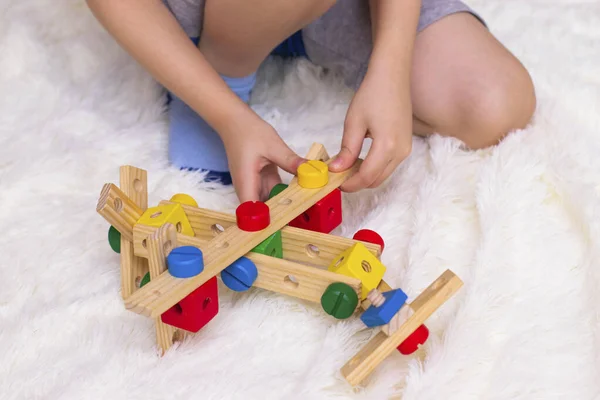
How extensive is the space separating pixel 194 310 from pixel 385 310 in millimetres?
151

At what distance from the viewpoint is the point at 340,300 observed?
1.83 ft

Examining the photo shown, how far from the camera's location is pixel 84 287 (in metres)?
0.67

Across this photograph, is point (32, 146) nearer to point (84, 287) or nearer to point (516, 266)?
point (84, 287)

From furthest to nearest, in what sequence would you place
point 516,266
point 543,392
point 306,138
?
point 306,138 → point 516,266 → point 543,392

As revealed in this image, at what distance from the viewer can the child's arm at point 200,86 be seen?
73cm

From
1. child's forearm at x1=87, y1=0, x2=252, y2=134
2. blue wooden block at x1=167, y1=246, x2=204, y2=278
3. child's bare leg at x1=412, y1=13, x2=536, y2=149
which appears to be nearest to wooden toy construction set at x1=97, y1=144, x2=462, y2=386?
blue wooden block at x1=167, y1=246, x2=204, y2=278

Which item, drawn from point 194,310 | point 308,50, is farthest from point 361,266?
point 308,50

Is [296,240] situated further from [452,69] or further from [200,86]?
[452,69]

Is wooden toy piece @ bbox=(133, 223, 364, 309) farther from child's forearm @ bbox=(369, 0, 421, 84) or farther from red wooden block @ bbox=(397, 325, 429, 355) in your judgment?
child's forearm @ bbox=(369, 0, 421, 84)

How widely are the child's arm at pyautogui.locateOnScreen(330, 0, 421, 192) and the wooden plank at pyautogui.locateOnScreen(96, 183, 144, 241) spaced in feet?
0.68

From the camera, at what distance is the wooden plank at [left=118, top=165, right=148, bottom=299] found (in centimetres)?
62

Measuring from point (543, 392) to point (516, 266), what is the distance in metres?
0.15

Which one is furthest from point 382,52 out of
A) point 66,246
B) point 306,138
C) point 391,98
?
point 66,246

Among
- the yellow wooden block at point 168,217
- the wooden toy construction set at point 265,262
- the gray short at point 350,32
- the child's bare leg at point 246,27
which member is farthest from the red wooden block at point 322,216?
the gray short at point 350,32
